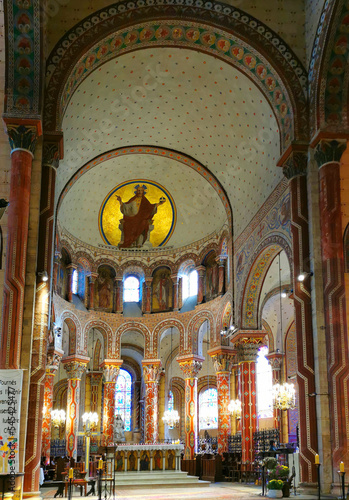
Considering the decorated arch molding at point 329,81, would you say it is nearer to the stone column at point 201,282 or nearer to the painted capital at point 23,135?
the painted capital at point 23,135

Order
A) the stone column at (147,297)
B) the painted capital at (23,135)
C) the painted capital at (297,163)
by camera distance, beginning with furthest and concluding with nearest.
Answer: the stone column at (147,297), the painted capital at (297,163), the painted capital at (23,135)

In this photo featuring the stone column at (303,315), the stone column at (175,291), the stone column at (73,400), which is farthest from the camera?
the stone column at (175,291)

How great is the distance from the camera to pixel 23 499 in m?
13.6

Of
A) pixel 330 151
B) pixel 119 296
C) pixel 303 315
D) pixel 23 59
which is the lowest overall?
pixel 303 315

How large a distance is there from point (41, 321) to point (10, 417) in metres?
2.66

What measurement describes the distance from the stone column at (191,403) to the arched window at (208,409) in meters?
6.14

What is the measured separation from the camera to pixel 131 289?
31.0 m

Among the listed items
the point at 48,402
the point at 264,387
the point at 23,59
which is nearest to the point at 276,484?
the point at 48,402

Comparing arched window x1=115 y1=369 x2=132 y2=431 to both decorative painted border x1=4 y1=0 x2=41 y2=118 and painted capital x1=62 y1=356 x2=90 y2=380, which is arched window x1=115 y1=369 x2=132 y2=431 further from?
decorative painted border x1=4 y1=0 x2=41 y2=118

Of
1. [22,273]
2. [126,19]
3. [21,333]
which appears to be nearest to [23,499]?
[21,333]

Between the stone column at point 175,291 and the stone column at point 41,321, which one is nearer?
the stone column at point 41,321

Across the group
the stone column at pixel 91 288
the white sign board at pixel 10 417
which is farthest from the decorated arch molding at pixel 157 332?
the white sign board at pixel 10 417

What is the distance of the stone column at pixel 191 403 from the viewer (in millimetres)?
26641

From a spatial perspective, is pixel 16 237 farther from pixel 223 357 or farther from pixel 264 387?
pixel 264 387
